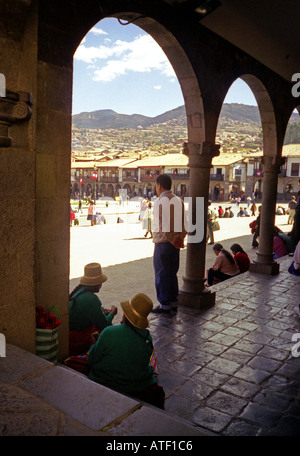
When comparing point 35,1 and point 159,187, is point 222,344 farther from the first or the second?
point 35,1

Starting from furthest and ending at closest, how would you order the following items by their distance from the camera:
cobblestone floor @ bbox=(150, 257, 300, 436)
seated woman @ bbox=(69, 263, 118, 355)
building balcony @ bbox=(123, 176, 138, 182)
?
building balcony @ bbox=(123, 176, 138, 182), seated woman @ bbox=(69, 263, 118, 355), cobblestone floor @ bbox=(150, 257, 300, 436)

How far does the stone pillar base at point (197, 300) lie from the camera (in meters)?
5.09

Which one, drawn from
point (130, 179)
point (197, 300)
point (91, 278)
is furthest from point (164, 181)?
point (130, 179)

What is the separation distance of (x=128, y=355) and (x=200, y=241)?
2.96 meters

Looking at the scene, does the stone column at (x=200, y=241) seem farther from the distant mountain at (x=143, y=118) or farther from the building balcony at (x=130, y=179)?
the distant mountain at (x=143, y=118)

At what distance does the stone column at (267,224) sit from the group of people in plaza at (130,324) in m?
2.61

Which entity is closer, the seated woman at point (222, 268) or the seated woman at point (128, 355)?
the seated woman at point (128, 355)

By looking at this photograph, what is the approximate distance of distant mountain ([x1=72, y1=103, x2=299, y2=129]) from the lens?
561ft

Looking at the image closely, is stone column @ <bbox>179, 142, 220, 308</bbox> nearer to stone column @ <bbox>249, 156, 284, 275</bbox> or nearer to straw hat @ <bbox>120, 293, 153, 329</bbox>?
stone column @ <bbox>249, 156, 284, 275</bbox>

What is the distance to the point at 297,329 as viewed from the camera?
14.7ft

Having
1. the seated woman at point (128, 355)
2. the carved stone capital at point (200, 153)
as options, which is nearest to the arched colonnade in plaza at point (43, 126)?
the seated woman at point (128, 355)

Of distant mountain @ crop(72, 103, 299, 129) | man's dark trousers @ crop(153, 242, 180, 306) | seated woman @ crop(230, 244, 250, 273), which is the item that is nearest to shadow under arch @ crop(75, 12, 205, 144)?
man's dark trousers @ crop(153, 242, 180, 306)

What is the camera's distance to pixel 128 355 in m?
2.46

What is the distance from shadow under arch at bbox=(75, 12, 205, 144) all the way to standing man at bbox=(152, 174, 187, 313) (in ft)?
2.78
